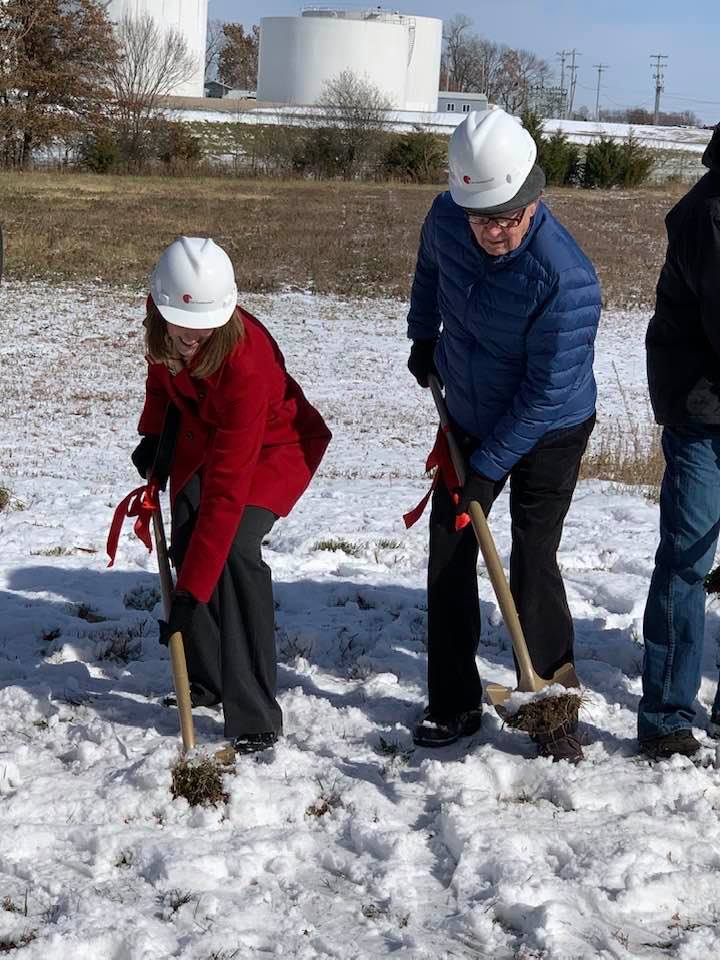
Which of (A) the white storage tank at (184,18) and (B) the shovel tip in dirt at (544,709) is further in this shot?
(A) the white storage tank at (184,18)

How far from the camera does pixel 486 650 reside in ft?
16.7

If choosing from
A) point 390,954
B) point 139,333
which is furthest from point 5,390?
point 390,954

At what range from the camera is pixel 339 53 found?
86.2m

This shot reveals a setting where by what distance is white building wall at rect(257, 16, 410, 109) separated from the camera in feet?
283

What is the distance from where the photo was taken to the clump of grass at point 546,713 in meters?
3.94

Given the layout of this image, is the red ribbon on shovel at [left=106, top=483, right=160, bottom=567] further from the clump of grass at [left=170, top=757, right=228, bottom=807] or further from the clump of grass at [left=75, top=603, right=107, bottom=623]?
the clump of grass at [left=75, top=603, right=107, bottom=623]

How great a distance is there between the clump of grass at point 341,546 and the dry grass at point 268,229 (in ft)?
43.8

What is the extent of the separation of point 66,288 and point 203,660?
595 inches

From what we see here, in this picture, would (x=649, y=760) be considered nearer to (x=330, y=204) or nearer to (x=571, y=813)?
(x=571, y=813)

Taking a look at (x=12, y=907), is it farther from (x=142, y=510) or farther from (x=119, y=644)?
(x=119, y=644)

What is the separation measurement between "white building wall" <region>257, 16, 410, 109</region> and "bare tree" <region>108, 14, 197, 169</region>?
16181 mm

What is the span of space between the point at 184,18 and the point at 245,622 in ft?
285

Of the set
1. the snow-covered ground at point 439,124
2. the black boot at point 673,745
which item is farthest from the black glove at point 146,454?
the snow-covered ground at point 439,124

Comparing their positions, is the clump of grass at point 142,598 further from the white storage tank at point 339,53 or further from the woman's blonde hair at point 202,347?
the white storage tank at point 339,53
